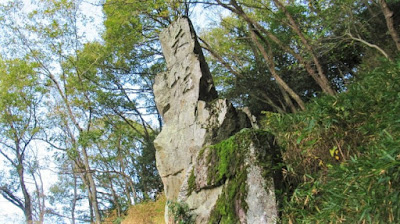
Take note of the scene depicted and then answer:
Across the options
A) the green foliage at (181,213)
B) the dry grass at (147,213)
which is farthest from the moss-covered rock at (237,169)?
the dry grass at (147,213)

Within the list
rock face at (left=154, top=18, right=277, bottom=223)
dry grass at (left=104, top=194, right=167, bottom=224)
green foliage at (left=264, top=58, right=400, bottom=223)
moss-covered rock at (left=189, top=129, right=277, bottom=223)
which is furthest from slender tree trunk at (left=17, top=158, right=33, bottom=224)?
green foliage at (left=264, top=58, right=400, bottom=223)

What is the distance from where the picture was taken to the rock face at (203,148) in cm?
364

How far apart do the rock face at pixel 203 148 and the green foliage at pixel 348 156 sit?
38 centimetres

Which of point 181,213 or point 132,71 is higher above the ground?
point 132,71

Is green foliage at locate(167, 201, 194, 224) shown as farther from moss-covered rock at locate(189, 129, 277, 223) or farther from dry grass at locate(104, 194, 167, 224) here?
dry grass at locate(104, 194, 167, 224)

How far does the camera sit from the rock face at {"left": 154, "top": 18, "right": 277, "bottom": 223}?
3.64 metres

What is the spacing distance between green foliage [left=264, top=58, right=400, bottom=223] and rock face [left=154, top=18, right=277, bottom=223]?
379mm

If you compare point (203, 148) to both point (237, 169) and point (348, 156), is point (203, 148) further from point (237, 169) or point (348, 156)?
point (348, 156)

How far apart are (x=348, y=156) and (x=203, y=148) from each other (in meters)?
1.99

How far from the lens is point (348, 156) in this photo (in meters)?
3.41

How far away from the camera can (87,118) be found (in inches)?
528

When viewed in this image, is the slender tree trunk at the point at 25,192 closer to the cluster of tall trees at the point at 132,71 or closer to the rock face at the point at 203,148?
the cluster of tall trees at the point at 132,71

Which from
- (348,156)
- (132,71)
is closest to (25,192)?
(132,71)

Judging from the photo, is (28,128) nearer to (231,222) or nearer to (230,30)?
(230,30)
